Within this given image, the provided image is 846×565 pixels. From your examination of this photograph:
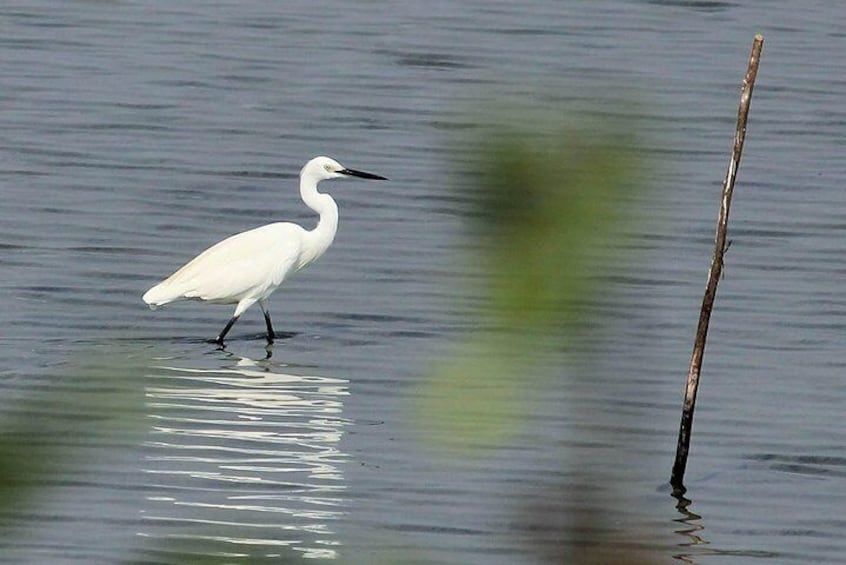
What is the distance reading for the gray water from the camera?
5.38 feet

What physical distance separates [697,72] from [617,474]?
17.7 metres

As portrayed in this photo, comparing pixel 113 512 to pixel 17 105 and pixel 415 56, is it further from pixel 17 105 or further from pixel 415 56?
pixel 415 56

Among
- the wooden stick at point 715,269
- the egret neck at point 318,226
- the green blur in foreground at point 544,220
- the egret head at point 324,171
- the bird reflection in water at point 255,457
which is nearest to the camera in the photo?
the green blur in foreground at point 544,220

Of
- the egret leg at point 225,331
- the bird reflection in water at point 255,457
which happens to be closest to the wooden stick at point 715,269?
the bird reflection in water at point 255,457

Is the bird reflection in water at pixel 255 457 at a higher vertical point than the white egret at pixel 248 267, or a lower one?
lower

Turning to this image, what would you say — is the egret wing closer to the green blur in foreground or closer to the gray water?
the gray water

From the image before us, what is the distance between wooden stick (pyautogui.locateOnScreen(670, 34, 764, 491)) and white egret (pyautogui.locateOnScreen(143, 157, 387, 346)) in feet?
13.0

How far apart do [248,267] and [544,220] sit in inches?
380

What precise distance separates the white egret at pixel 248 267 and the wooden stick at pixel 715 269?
3971 millimetres

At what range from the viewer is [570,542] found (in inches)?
56.2

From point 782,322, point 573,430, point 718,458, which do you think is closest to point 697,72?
point 782,322

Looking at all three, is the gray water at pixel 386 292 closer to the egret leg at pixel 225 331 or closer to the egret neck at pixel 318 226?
the egret leg at pixel 225 331

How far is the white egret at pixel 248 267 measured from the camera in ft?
34.9

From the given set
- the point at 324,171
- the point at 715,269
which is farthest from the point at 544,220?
the point at 324,171
